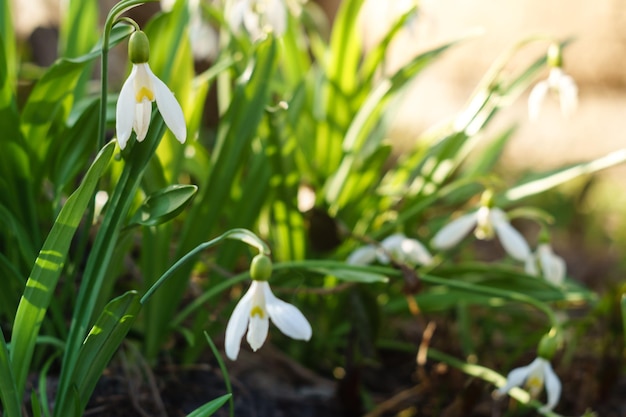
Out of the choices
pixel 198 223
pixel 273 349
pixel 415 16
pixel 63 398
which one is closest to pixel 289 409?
pixel 273 349

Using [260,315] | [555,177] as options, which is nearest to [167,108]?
[260,315]

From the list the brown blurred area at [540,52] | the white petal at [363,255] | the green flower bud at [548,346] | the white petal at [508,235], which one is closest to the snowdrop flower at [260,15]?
the white petal at [363,255]

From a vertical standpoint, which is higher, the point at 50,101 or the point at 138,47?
the point at 138,47

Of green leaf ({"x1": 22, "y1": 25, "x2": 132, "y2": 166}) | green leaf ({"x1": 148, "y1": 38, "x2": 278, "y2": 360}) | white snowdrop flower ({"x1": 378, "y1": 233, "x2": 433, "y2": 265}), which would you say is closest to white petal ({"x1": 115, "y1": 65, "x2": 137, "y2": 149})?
green leaf ({"x1": 22, "y1": 25, "x2": 132, "y2": 166})

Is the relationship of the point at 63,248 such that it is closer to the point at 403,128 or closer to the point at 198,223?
the point at 198,223

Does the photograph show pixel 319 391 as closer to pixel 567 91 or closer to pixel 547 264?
pixel 547 264

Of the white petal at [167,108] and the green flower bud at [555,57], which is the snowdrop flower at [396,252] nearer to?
the green flower bud at [555,57]
